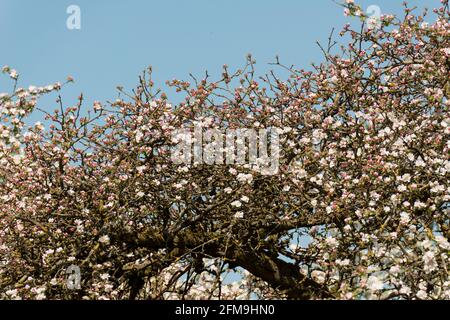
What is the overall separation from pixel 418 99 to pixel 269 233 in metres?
3.08

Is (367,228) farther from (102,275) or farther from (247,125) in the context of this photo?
(102,275)

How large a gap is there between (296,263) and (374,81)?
321 cm

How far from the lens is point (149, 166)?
10094 mm

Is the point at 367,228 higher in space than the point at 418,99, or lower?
lower

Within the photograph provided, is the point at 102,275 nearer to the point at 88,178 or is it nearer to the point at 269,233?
the point at 88,178

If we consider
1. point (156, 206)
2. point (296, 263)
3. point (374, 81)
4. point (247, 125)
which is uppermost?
point (374, 81)

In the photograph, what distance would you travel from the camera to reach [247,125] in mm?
10570
